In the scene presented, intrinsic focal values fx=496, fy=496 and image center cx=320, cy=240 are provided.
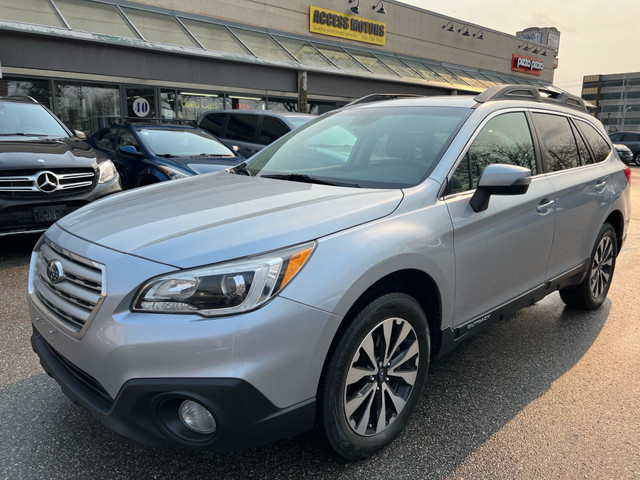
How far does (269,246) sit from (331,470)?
1071mm

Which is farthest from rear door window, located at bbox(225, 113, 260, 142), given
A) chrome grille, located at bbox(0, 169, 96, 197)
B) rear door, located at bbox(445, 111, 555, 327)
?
rear door, located at bbox(445, 111, 555, 327)

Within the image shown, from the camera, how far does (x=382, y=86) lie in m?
19.7

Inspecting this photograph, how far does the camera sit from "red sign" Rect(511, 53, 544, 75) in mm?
30625

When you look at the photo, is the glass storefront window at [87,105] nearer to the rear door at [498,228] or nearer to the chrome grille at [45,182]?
the chrome grille at [45,182]

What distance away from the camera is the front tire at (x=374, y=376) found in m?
2.00

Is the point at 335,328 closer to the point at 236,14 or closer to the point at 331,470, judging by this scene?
the point at 331,470

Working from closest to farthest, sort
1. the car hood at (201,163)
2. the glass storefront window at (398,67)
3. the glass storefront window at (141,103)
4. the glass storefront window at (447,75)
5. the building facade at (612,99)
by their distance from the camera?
the car hood at (201,163) → the glass storefront window at (141,103) → the glass storefront window at (398,67) → the glass storefront window at (447,75) → the building facade at (612,99)

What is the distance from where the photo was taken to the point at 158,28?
14.5m

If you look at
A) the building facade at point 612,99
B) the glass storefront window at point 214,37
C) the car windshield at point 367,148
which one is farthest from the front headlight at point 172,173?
the building facade at point 612,99

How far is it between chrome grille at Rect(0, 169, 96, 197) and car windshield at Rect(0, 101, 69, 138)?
1.13m

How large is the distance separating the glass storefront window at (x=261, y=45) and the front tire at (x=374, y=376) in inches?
605

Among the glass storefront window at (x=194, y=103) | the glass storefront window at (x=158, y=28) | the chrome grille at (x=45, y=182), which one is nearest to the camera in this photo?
the chrome grille at (x=45, y=182)

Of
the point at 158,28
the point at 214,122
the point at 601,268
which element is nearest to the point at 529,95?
the point at 601,268

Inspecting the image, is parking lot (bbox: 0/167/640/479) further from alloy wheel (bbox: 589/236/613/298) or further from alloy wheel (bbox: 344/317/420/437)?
alloy wheel (bbox: 589/236/613/298)
